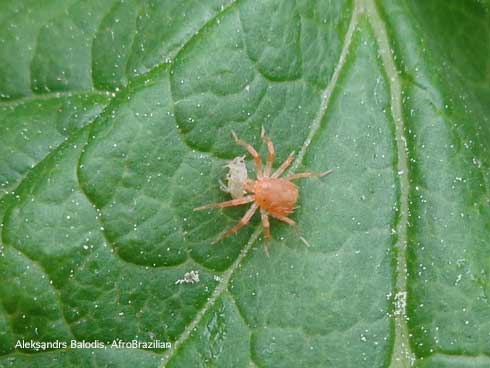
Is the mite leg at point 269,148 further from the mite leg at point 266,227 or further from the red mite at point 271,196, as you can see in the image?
the mite leg at point 266,227

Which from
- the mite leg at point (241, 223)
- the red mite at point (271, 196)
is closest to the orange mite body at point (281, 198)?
the red mite at point (271, 196)

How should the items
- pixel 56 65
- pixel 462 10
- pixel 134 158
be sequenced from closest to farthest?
pixel 134 158 < pixel 56 65 < pixel 462 10

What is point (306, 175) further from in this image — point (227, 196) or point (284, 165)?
point (227, 196)

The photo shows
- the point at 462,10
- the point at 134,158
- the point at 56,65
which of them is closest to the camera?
the point at 134,158

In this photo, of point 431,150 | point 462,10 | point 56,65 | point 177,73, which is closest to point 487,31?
point 462,10

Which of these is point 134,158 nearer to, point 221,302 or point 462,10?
point 221,302

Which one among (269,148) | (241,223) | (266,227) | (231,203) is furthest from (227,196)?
(269,148)

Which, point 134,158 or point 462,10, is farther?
point 462,10
